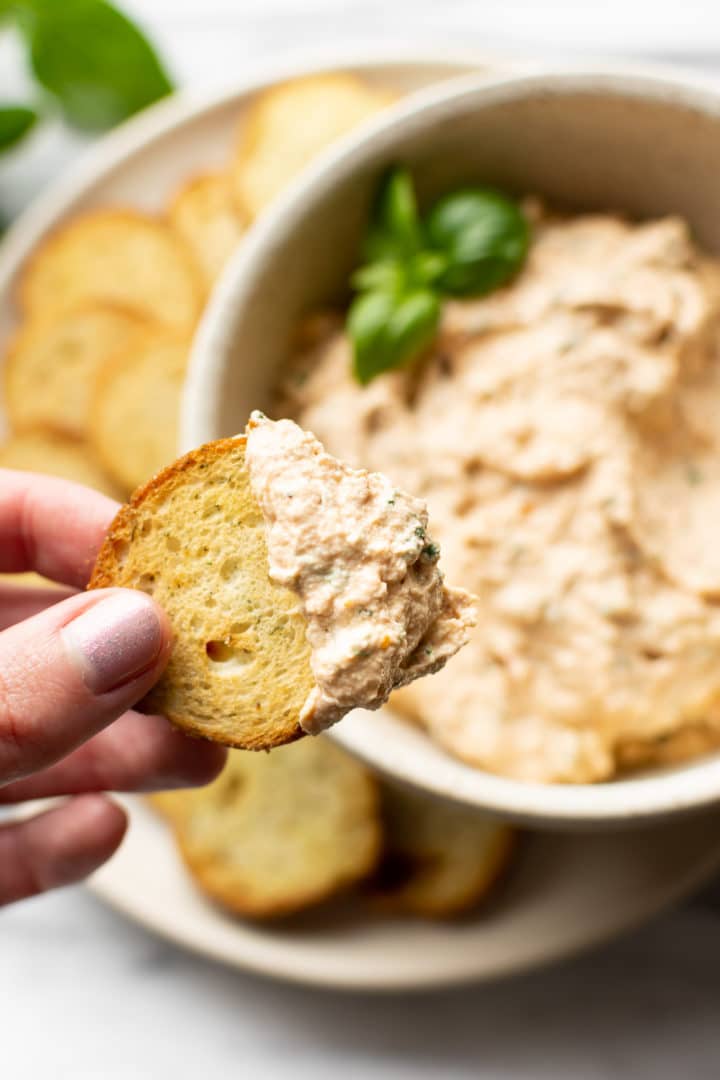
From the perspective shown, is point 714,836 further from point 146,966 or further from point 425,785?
point 146,966

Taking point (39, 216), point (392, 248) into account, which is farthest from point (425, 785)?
point (39, 216)

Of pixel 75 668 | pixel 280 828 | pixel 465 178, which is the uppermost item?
pixel 465 178

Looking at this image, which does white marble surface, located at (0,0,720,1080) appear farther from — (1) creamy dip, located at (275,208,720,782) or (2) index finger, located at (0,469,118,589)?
(2) index finger, located at (0,469,118,589)

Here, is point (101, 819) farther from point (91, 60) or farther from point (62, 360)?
point (91, 60)

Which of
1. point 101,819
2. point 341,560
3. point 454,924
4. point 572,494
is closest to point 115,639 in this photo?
point 341,560

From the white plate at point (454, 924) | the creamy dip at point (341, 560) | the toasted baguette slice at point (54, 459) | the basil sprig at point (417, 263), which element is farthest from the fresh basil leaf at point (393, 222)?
the white plate at point (454, 924)

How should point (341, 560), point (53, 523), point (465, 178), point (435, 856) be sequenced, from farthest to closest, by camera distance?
1. point (435, 856)
2. point (465, 178)
3. point (53, 523)
4. point (341, 560)

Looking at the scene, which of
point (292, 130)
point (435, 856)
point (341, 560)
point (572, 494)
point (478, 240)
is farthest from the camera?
point (292, 130)
